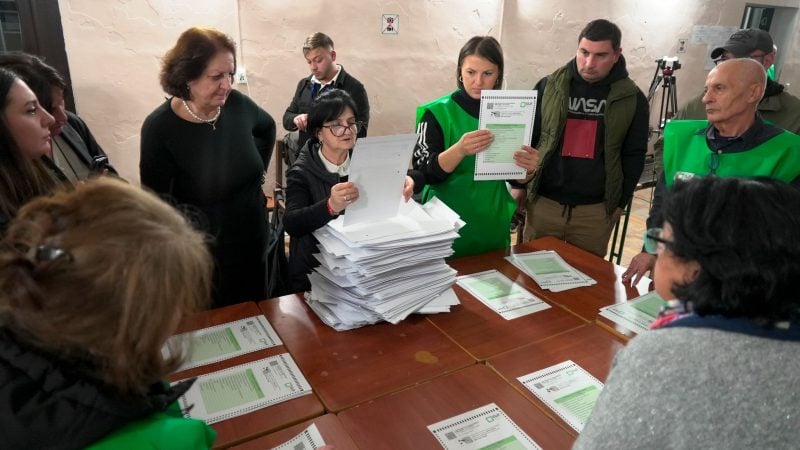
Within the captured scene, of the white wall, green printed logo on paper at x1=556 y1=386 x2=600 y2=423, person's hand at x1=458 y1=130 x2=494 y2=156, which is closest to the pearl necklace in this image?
person's hand at x1=458 y1=130 x2=494 y2=156

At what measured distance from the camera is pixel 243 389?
118cm

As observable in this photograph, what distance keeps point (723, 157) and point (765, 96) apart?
48.6 inches

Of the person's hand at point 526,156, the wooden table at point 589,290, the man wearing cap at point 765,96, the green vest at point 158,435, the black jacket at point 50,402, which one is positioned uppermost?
the man wearing cap at point 765,96

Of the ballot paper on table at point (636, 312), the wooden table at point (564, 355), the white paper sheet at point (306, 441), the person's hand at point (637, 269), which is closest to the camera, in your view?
the white paper sheet at point (306, 441)

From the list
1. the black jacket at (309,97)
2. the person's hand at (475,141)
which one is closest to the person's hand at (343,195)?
the person's hand at (475,141)

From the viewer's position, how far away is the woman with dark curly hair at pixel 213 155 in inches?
72.2

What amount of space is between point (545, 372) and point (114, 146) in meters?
3.53

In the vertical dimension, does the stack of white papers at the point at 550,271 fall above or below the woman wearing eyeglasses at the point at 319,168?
below

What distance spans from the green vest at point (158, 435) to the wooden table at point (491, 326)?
0.80 meters

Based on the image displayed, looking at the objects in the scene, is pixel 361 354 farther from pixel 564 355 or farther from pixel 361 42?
pixel 361 42

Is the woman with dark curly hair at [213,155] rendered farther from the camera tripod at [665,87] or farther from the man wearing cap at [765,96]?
the camera tripod at [665,87]

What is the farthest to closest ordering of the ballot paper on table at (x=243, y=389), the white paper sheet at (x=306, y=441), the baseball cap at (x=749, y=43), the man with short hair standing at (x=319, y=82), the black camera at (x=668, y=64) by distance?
the black camera at (x=668, y=64)
the man with short hair standing at (x=319, y=82)
the baseball cap at (x=749, y=43)
the ballot paper on table at (x=243, y=389)
the white paper sheet at (x=306, y=441)

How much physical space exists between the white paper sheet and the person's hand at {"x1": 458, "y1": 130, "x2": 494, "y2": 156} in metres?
1.16

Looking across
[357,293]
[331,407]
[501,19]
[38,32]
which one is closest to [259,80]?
[38,32]
